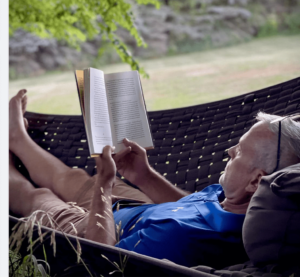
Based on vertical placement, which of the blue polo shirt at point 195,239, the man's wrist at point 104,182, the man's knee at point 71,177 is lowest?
the man's knee at point 71,177

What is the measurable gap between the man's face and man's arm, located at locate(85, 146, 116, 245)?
34 centimetres

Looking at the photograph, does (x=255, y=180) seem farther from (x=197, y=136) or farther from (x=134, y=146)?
(x=197, y=136)

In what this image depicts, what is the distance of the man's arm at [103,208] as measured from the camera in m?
1.04

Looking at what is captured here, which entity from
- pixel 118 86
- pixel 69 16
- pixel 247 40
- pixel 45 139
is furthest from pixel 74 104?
pixel 118 86

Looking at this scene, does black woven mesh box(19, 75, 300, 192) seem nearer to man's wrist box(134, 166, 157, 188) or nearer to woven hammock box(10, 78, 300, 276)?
woven hammock box(10, 78, 300, 276)

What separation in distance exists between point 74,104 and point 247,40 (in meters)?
4.67

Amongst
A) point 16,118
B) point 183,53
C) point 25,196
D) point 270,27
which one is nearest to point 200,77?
point 183,53

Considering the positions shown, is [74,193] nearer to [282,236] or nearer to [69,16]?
[282,236]

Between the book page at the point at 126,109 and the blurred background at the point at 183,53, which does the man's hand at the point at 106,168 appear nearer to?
the book page at the point at 126,109

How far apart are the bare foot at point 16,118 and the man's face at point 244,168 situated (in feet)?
3.97

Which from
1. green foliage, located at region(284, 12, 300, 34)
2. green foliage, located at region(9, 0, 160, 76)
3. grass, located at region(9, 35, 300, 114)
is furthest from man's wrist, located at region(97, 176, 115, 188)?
green foliage, located at region(284, 12, 300, 34)

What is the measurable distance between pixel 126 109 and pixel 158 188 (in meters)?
0.33

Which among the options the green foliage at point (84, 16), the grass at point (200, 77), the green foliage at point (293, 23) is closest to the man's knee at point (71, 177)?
the green foliage at point (84, 16)

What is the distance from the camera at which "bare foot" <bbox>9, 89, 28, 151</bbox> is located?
1.93 meters
